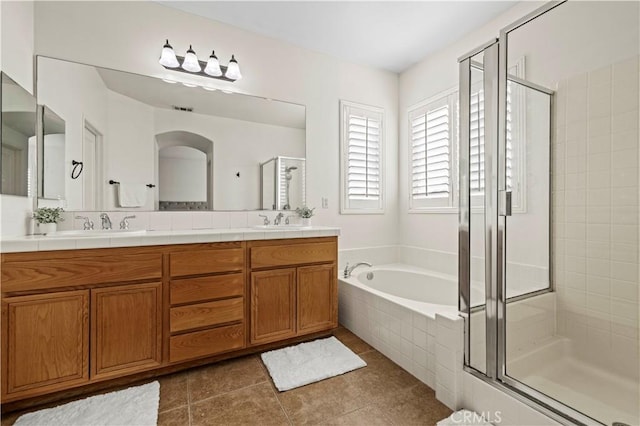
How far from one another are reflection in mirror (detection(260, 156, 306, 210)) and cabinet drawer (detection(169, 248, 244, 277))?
0.78 meters

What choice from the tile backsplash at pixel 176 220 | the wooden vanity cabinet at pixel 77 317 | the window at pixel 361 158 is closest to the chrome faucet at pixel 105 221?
the tile backsplash at pixel 176 220

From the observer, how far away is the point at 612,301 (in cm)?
165

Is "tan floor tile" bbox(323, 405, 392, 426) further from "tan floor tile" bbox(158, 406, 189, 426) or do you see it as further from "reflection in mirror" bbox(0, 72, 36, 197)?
"reflection in mirror" bbox(0, 72, 36, 197)

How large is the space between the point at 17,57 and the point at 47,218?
962mm

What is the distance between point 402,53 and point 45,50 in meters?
2.89

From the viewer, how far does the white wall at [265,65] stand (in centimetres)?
206

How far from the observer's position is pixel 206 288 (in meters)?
1.89

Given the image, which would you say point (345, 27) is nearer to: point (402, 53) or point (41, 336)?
point (402, 53)

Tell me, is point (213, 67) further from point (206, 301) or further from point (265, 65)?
point (206, 301)

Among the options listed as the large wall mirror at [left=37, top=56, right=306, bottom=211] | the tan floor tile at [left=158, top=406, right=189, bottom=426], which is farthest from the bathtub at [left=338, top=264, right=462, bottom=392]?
the tan floor tile at [left=158, top=406, right=189, bottom=426]

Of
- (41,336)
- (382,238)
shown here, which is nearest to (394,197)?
(382,238)

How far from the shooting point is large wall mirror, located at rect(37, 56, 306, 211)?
6.69 ft

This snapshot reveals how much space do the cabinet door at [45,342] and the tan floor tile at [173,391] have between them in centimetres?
41

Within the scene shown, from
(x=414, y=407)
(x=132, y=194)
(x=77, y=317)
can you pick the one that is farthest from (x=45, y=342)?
(x=414, y=407)
